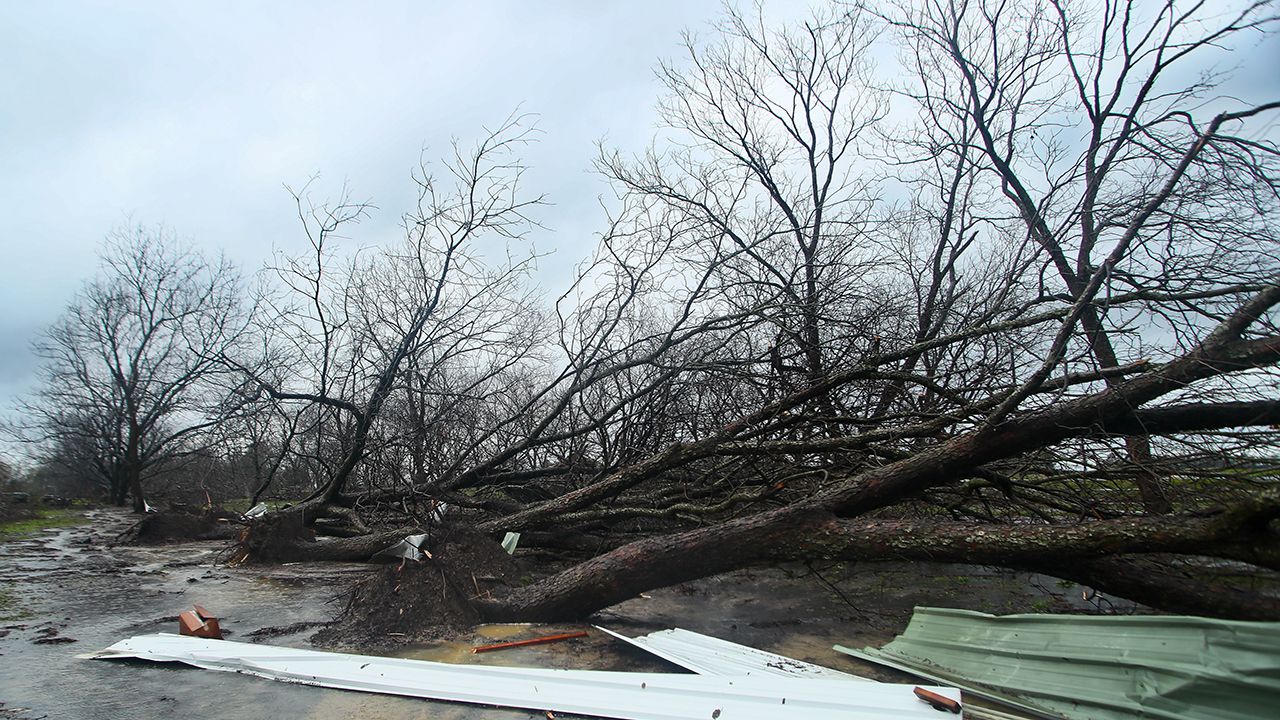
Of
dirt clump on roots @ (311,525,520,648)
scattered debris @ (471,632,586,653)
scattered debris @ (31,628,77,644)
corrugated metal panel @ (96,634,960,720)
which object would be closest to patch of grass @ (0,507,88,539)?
scattered debris @ (31,628,77,644)

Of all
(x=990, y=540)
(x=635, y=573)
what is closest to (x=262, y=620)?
(x=635, y=573)

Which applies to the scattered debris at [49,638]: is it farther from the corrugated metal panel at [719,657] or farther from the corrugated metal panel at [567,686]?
the corrugated metal panel at [719,657]

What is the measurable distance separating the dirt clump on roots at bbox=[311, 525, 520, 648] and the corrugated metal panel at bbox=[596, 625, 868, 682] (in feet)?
3.74

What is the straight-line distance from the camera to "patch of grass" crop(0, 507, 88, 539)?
9.73 meters

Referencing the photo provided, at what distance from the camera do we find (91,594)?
5336 mm

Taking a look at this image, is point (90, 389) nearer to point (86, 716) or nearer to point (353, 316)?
point (353, 316)

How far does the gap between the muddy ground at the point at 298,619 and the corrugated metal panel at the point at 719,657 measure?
13 cm

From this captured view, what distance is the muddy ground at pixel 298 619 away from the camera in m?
3.03

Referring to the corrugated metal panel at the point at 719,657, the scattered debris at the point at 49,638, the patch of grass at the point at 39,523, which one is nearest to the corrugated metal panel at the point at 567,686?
the corrugated metal panel at the point at 719,657

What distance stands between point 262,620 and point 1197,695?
5293 mm

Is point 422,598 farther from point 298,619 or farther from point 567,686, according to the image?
point 567,686

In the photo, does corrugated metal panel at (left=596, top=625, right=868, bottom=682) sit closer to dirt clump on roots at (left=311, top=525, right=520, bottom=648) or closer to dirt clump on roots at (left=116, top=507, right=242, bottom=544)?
dirt clump on roots at (left=311, top=525, right=520, bottom=648)

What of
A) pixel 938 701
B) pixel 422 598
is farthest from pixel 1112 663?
pixel 422 598

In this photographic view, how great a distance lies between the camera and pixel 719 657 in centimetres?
368
